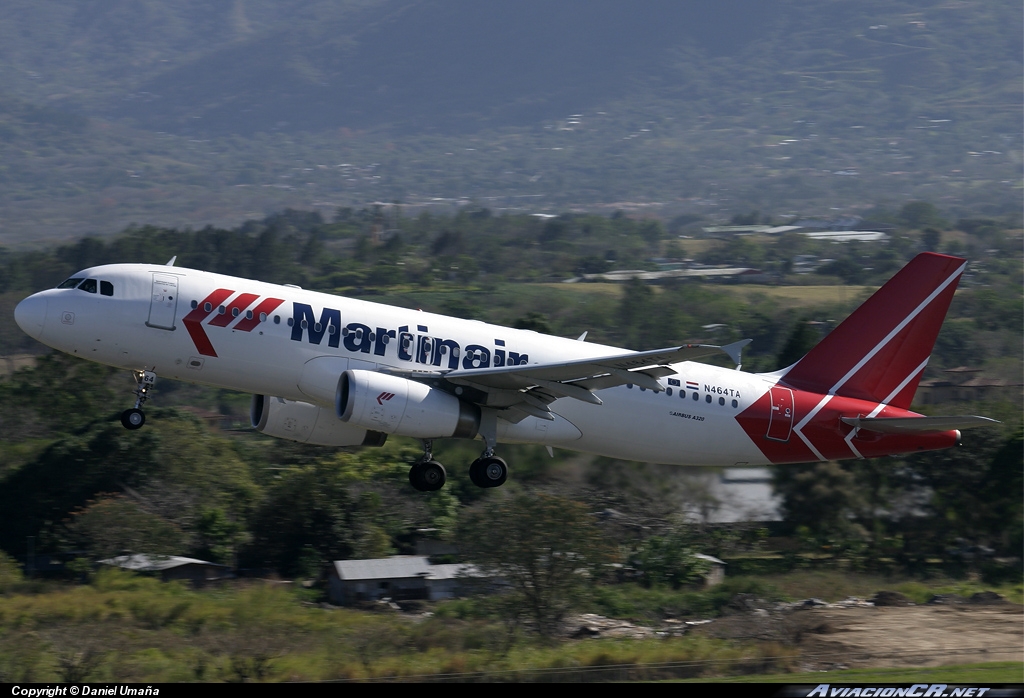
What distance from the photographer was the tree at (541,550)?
43.3 metres

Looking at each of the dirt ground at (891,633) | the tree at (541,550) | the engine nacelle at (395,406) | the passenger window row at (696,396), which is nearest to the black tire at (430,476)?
the engine nacelle at (395,406)

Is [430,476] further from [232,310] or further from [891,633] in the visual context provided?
[891,633]

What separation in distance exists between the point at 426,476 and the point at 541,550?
1725 cm

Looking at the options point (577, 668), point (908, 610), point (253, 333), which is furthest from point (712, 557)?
point (253, 333)

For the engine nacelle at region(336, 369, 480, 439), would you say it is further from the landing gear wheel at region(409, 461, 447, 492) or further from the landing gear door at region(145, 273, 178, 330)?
the landing gear door at region(145, 273, 178, 330)

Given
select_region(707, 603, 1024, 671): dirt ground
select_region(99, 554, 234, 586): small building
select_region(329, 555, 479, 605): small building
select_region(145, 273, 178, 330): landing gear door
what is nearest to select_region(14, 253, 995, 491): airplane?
select_region(145, 273, 178, 330): landing gear door

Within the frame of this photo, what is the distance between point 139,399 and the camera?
87.4 feet

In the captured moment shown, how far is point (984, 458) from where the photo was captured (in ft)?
161

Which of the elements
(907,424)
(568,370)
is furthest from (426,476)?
(907,424)

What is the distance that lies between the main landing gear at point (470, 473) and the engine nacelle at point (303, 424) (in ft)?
5.95

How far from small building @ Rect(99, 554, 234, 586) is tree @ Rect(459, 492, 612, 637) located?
1099 cm

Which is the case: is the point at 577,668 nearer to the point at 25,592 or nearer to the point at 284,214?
the point at 25,592

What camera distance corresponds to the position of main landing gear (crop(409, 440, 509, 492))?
27.9 m

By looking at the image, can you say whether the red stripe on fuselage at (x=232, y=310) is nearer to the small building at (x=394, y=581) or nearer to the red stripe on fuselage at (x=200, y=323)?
the red stripe on fuselage at (x=200, y=323)
